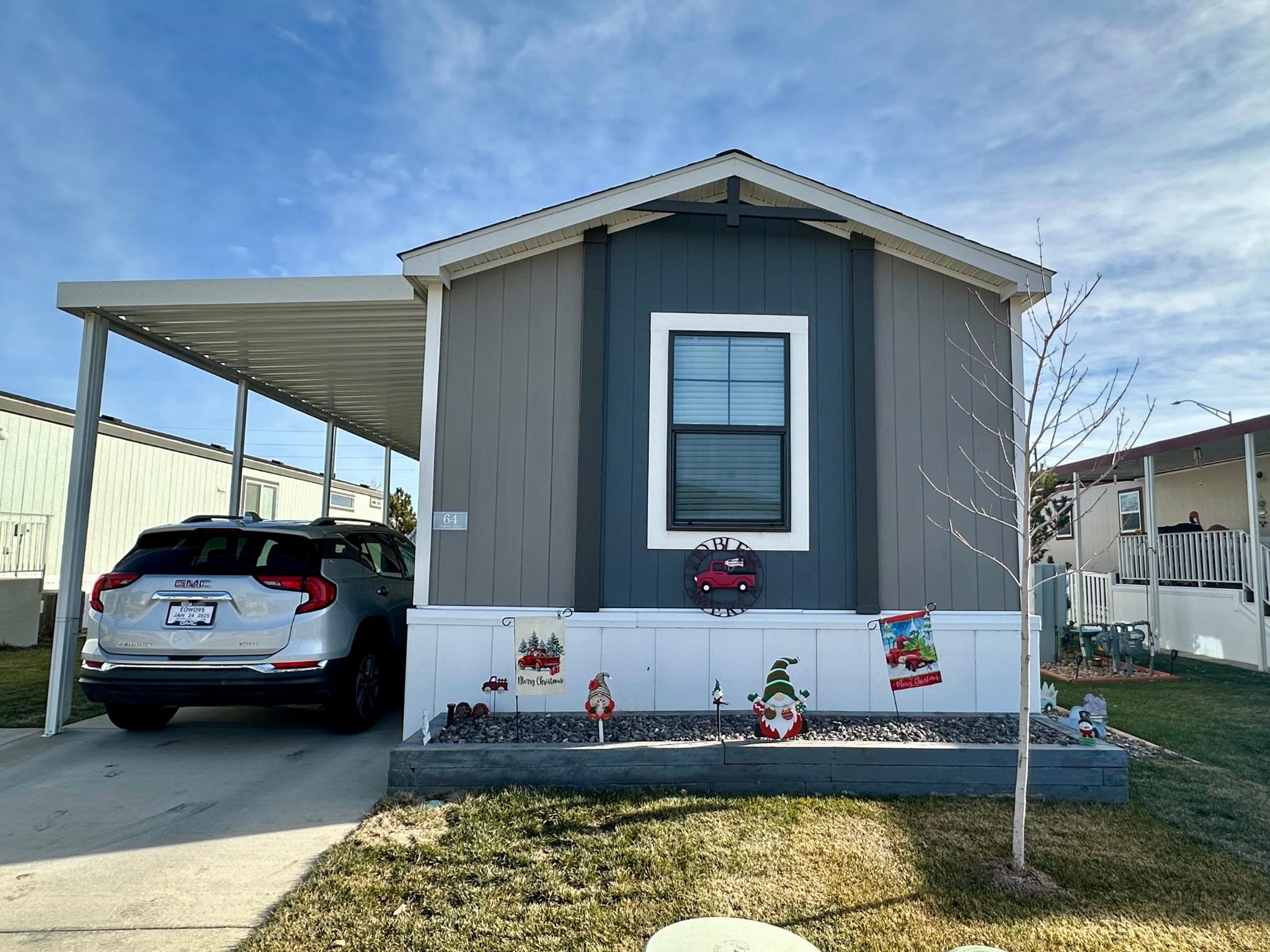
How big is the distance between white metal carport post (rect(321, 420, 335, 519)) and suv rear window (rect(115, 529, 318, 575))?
4905 millimetres

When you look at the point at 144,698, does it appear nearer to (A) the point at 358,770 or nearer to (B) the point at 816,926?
(A) the point at 358,770

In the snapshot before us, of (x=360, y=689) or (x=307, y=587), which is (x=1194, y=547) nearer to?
(x=360, y=689)

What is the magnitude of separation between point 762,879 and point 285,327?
17.9 ft

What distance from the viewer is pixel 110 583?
477cm

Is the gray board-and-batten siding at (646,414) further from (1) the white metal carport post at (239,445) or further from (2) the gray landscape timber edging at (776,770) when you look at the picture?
(1) the white metal carport post at (239,445)

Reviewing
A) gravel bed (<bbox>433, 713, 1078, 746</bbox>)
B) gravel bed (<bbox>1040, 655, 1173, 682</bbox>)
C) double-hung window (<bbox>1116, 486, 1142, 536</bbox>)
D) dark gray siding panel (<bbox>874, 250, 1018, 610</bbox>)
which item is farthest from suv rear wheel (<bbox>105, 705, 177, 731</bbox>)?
double-hung window (<bbox>1116, 486, 1142, 536</bbox>)

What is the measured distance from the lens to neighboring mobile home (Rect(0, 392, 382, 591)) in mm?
11297

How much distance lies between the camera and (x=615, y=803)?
369cm

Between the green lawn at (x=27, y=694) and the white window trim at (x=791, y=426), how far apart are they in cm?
496

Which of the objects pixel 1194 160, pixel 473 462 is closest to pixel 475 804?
pixel 473 462

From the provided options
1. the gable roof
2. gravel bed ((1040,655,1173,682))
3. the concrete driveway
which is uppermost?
the gable roof

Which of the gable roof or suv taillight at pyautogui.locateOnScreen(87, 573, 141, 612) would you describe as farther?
the gable roof

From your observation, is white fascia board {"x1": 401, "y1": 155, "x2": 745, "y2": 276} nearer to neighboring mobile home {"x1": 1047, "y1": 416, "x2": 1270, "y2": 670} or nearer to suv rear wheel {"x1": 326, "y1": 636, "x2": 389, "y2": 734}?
suv rear wheel {"x1": 326, "y1": 636, "x2": 389, "y2": 734}

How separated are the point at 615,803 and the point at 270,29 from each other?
8.68 meters
